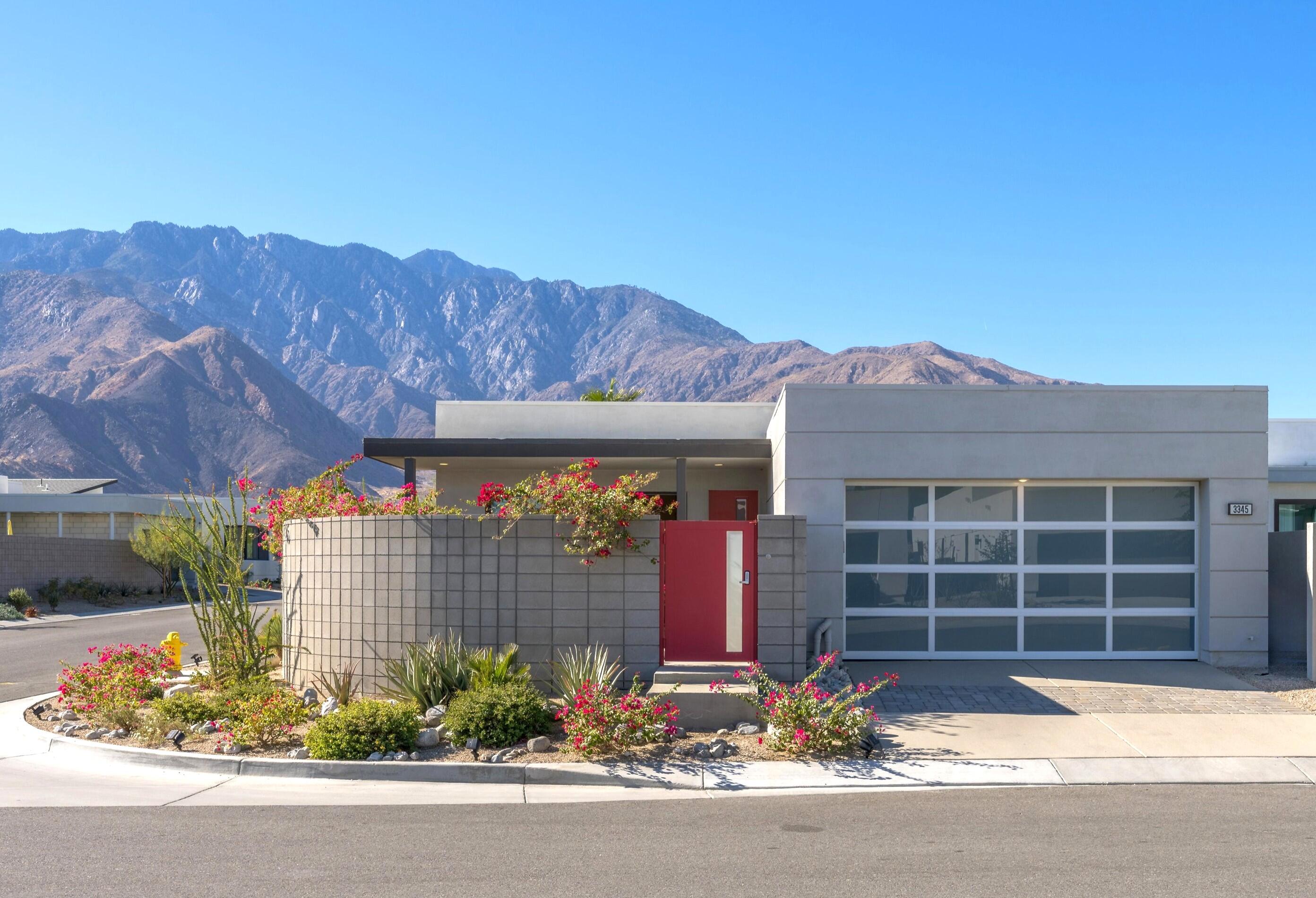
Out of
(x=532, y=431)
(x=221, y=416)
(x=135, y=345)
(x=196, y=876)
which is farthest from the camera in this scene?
(x=135, y=345)

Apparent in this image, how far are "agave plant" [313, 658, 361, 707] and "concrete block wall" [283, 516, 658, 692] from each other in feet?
0.59

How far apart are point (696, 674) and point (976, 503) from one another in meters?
5.49

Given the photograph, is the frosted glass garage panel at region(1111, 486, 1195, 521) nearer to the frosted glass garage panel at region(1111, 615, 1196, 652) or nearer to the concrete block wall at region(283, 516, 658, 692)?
the frosted glass garage panel at region(1111, 615, 1196, 652)

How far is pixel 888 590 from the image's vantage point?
14734 millimetres

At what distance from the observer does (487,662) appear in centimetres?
1132

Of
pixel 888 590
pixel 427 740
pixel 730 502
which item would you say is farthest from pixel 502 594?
pixel 730 502

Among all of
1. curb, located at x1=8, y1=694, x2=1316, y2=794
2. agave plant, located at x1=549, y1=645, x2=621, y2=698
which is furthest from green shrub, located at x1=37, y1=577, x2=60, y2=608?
agave plant, located at x1=549, y1=645, x2=621, y2=698

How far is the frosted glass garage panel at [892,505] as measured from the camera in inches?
583

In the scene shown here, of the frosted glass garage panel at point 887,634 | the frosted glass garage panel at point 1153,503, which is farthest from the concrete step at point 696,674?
the frosted glass garage panel at point 1153,503

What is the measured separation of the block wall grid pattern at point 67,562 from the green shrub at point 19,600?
1822 millimetres

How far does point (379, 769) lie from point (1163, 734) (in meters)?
7.73

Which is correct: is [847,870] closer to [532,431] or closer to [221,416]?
[532,431]

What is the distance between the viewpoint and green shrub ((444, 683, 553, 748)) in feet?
32.9

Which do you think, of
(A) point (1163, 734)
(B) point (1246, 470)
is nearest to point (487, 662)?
(A) point (1163, 734)
